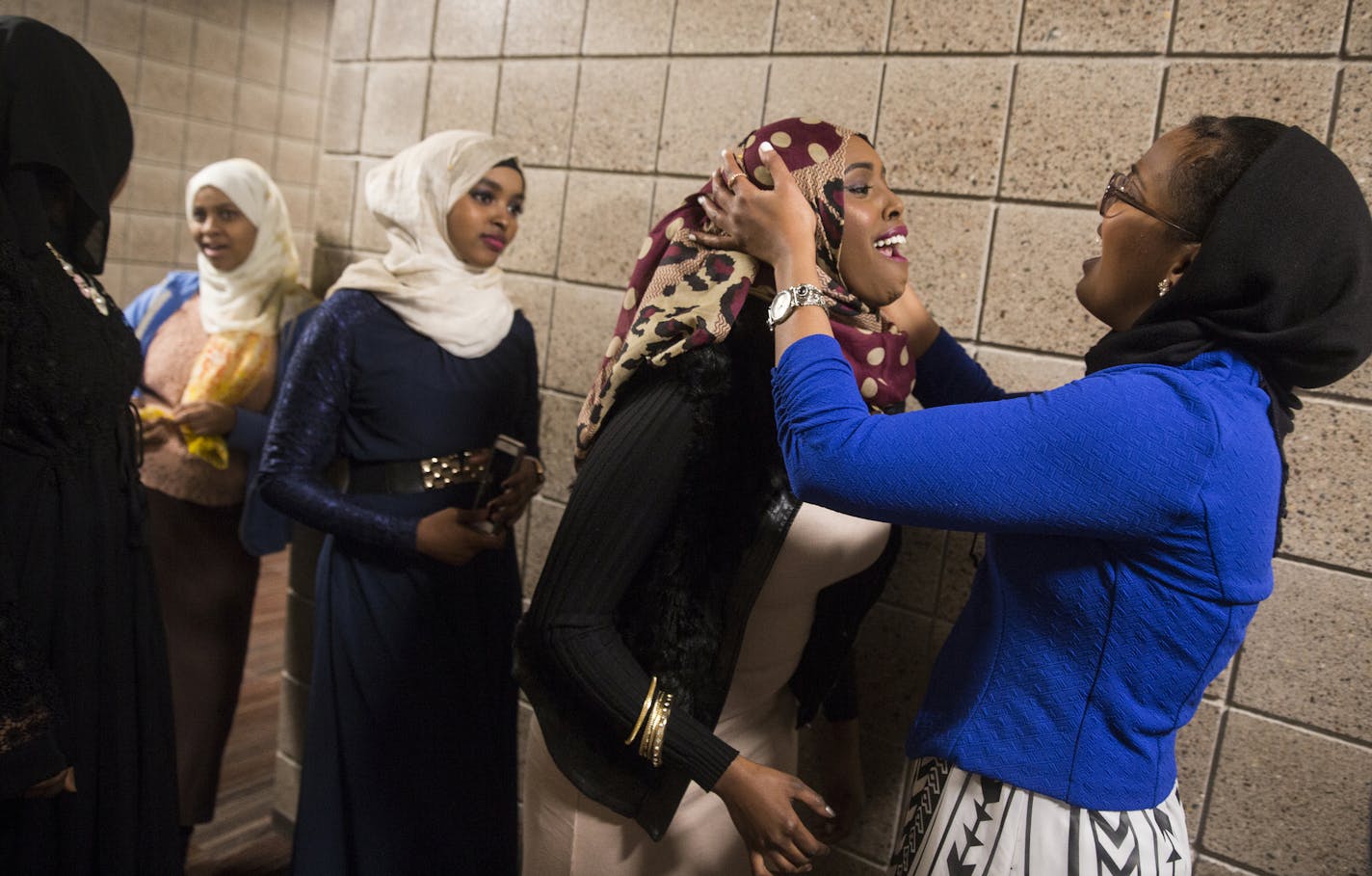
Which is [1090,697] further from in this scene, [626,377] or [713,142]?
[713,142]

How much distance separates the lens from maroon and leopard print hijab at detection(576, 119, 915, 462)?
3.47 ft

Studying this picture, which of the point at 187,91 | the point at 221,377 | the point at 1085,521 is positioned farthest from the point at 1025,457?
the point at 187,91

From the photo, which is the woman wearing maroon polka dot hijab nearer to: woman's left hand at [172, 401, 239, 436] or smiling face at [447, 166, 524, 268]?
smiling face at [447, 166, 524, 268]

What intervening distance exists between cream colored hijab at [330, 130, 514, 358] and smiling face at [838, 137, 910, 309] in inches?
38.1

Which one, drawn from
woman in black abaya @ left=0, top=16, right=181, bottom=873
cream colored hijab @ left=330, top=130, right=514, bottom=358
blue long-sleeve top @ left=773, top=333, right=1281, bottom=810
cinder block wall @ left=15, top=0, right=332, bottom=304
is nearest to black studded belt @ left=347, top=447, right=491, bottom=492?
cream colored hijab @ left=330, top=130, right=514, bottom=358

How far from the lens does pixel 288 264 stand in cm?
258

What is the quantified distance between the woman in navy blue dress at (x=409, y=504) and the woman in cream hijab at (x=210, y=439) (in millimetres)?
606

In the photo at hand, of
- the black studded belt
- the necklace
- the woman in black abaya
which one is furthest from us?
the black studded belt

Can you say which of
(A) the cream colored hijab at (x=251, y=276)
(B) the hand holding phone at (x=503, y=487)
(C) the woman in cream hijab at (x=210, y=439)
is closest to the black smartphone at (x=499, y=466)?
(B) the hand holding phone at (x=503, y=487)

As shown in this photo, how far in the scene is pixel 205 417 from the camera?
2.22m

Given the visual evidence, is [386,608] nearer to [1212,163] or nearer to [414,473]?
[414,473]

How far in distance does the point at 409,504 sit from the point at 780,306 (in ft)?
3.58

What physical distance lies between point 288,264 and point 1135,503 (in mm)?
2392

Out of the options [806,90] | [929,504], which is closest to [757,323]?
[929,504]
